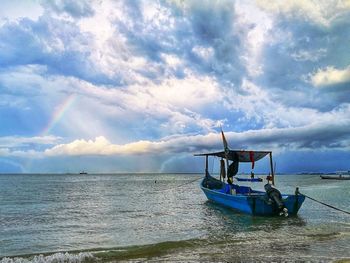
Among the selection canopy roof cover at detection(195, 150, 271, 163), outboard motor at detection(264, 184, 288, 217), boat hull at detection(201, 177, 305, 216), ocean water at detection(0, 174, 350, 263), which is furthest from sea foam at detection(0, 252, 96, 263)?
canopy roof cover at detection(195, 150, 271, 163)

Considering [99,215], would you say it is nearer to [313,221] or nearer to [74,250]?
[74,250]

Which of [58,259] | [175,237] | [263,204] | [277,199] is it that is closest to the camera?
[58,259]

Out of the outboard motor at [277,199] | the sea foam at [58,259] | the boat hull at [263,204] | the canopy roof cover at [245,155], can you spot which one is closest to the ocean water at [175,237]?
the sea foam at [58,259]

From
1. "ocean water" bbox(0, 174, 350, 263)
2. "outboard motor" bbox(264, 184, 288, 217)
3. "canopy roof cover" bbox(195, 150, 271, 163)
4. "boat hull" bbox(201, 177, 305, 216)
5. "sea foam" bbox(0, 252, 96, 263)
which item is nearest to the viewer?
"sea foam" bbox(0, 252, 96, 263)

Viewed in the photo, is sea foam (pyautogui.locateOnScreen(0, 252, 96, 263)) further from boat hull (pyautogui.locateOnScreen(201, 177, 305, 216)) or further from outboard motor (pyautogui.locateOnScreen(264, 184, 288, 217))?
outboard motor (pyautogui.locateOnScreen(264, 184, 288, 217))

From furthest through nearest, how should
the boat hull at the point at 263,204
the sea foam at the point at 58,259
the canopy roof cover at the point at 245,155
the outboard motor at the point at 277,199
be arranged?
1. the canopy roof cover at the point at 245,155
2. the boat hull at the point at 263,204
3. the outboard motor at the point at 277,199
4. the sea foam at the point at 58,259

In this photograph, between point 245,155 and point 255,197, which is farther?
point 245,155

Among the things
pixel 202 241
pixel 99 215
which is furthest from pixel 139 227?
pixel 99 215

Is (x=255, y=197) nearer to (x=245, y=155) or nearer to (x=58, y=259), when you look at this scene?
(x=245, y=155)

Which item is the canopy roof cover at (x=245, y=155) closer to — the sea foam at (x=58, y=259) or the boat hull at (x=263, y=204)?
the boat hull at (x=263, y=204)

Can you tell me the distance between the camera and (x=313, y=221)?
23.9 metres

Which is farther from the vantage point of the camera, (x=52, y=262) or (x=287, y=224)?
(x=287, y=224)

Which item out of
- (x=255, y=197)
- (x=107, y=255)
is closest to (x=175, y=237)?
(x=107, y=255)

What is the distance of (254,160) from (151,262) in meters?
16.8
